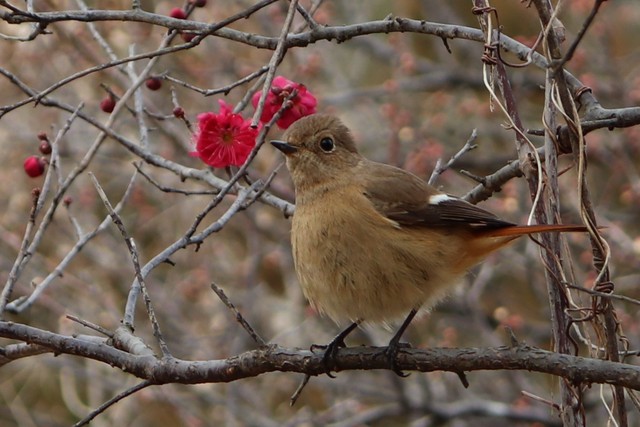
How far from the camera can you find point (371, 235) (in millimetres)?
3586

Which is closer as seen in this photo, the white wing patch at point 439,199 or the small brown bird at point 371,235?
Result: the small brown bird at point 371,235

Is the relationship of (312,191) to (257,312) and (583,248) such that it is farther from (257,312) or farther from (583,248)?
(257,312)

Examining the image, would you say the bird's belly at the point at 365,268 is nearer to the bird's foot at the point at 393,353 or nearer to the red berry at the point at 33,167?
the bird's foot at the point at 393,353

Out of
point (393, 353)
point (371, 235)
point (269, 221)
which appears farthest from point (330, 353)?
point (269, 221)

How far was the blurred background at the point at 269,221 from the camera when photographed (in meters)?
6.48

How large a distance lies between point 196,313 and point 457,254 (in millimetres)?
4769

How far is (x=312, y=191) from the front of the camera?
3.85m

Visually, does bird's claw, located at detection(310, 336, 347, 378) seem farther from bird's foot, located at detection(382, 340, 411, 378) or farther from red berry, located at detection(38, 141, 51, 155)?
red berry, located at detection(38, 141, 51, 155)

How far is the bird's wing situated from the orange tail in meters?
0.03

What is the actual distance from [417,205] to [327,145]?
0.50 metres

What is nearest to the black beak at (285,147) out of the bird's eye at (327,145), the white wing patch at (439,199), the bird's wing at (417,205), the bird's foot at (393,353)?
the bird's eye at (327,145)

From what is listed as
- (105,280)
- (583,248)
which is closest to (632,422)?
(583,248)

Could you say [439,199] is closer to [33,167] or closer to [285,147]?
[285,147]

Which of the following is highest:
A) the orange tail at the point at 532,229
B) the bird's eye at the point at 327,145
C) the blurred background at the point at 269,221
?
the blurred background at the point at 269,221
